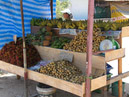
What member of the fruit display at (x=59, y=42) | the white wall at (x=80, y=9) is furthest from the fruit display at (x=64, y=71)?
the white wall at (x=80, y=9)

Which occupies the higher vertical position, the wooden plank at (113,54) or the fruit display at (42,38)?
the fruit display at (42,38)

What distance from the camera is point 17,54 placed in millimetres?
4637

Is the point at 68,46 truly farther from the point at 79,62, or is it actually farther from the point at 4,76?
the point at 4,76

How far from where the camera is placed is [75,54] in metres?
3.99

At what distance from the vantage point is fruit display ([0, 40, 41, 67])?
4574 mm

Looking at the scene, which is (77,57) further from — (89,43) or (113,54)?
(89,43)

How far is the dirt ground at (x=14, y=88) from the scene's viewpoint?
496 centimetres

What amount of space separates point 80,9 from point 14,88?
16.5ft

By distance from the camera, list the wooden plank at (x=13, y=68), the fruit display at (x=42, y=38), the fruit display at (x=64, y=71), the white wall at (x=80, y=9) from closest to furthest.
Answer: the fruit display at (x=64, y=71), the wooden plank at (x=13, y=68), the fruit display at (x=42, y=38), the white wall at (x=80, y=9)

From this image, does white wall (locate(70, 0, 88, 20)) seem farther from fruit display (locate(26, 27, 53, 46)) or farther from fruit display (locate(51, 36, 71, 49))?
fruit display (locate(51, 36, 71, 49))

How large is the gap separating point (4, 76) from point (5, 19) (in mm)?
2105

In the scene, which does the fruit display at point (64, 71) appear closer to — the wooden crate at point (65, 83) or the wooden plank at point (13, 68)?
the wooden crate at point (65, 83)

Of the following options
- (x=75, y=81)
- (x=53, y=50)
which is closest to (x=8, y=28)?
(x=53, y=50)

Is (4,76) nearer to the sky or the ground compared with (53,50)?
nearer to the ground
